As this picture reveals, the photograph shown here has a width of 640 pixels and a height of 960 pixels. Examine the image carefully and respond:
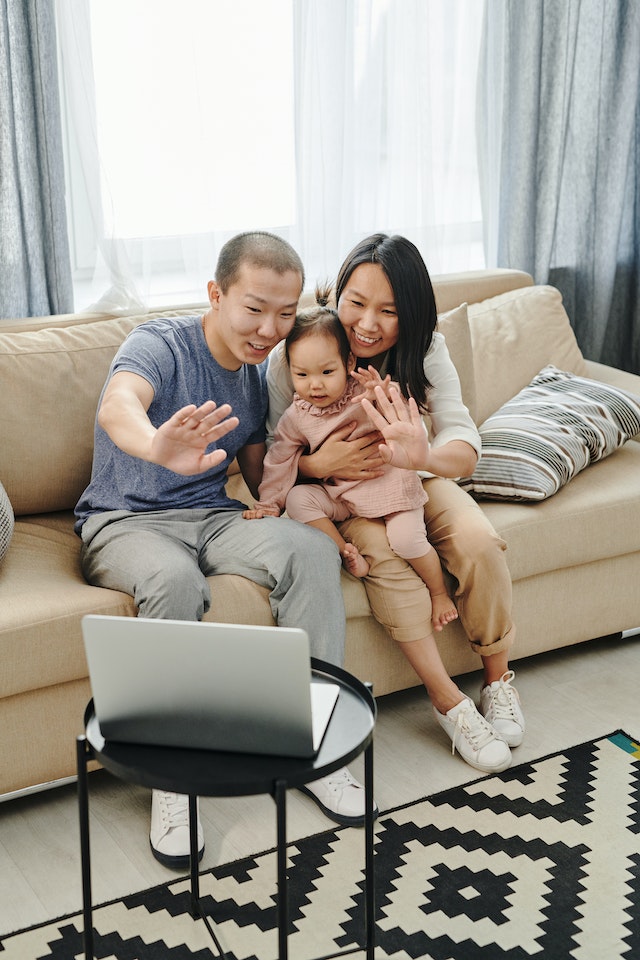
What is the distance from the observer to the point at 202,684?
1.26m

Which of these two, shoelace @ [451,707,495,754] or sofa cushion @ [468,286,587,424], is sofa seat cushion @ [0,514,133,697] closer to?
shoelace @ [451,707,495,754]

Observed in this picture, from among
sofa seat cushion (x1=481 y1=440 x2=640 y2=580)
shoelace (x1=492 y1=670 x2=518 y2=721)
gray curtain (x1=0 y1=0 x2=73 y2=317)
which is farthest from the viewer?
gray curtain (x1=0 y1=0 x2=73 y2=317)

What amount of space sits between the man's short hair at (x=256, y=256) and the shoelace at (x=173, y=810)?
3.19 ft

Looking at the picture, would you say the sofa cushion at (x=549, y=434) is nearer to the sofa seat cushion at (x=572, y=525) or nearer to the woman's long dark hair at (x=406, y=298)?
the sofa seat cushion at (x=572, y=525)

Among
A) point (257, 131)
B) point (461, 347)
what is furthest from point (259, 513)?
point (257, 131)

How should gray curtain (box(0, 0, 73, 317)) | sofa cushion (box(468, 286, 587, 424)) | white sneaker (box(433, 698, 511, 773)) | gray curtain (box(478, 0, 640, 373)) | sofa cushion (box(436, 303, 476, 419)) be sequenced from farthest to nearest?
gray curtain (box(478, 0, 640, 373)), sofa cushion (box(468, 286, 587, 424)), sofa cushion (box(436, 303, 476, 419)), gray curtain (box(0, 0, 73, 317)), white sneaker (box(433, 698, 511, 773))

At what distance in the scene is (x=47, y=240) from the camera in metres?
2.66

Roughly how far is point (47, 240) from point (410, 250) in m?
1.06

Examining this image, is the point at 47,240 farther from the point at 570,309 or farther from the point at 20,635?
the point at 570,309

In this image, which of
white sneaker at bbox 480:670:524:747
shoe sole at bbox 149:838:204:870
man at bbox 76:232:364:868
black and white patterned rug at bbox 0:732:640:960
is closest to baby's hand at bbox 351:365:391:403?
man at bbox 76:232:364:868

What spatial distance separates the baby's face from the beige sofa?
→ 390 millimetres

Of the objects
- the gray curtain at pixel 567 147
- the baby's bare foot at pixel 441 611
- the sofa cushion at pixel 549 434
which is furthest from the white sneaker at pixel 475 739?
the gray curtain at pixel 567 147

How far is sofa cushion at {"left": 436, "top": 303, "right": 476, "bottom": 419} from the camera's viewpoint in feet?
8.65

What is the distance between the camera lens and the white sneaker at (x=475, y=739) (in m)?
2.10
